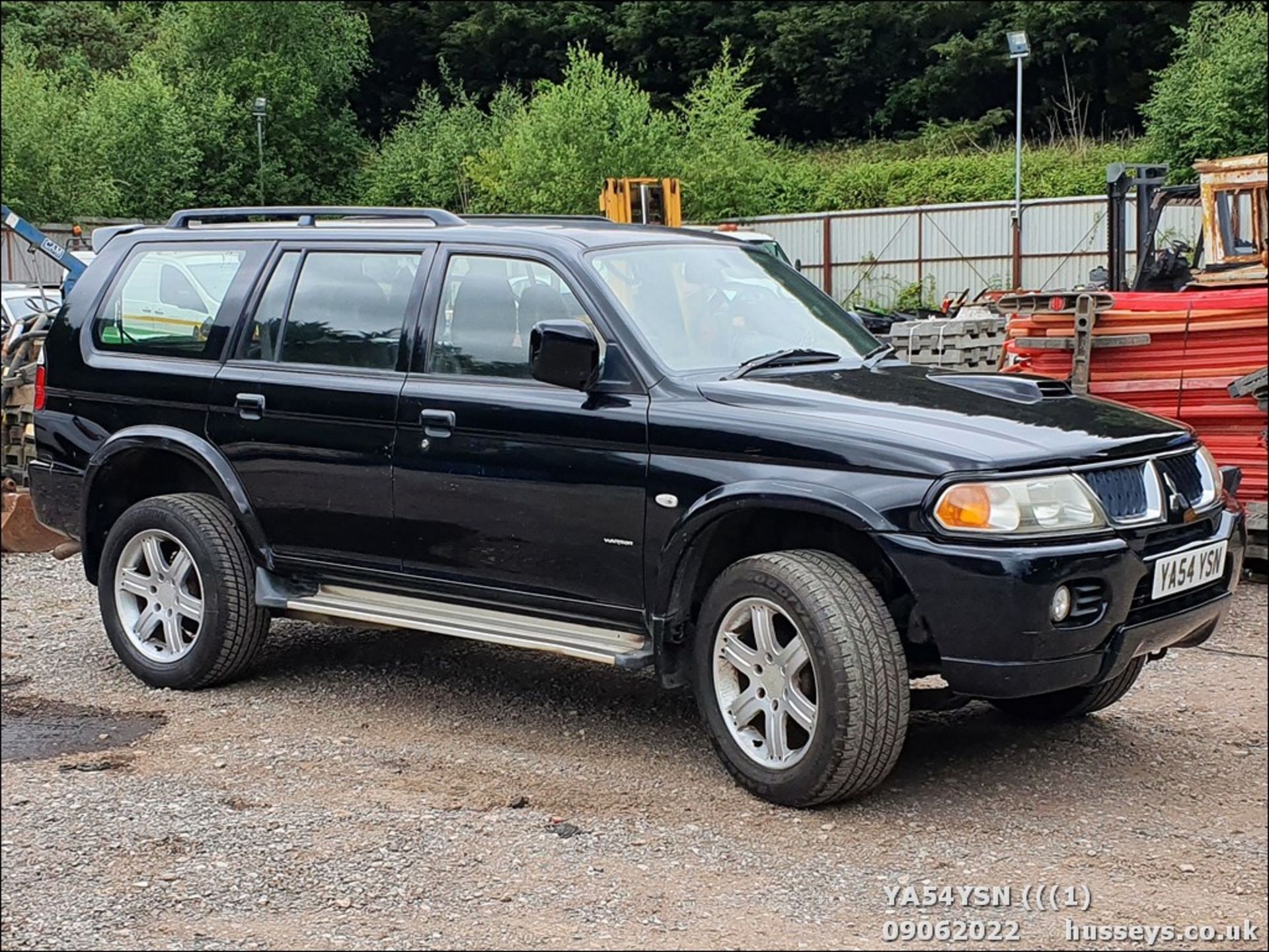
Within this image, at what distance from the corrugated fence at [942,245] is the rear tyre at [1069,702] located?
2626 centimetres

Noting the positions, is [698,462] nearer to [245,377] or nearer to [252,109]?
[245,377]

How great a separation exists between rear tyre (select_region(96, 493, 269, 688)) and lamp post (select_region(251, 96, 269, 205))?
39.4 metres

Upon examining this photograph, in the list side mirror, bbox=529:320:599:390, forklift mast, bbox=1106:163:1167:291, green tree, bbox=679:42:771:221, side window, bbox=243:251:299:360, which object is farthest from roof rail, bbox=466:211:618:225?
green tree, bbox=679:42:771:221

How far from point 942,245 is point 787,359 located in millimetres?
30813

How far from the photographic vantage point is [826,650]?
4699 mm

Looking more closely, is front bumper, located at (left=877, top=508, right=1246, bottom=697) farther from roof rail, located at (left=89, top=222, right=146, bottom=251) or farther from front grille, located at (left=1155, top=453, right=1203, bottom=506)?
roof rail, located at (left=89, top=222, right=146, bottom=251)

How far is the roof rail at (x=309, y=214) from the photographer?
6.20 meters

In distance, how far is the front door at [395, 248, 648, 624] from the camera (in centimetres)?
529

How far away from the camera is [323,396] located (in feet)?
19.7

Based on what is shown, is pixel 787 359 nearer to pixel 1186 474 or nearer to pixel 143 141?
pixel 1186 474

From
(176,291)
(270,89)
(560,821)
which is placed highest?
(270,89)

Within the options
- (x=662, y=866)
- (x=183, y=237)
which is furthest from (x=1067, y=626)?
(x=183, y=237)

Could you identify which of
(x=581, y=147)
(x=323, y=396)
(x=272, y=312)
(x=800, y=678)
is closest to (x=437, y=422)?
(x=323, y=396)

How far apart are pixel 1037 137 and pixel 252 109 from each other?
2486cm
